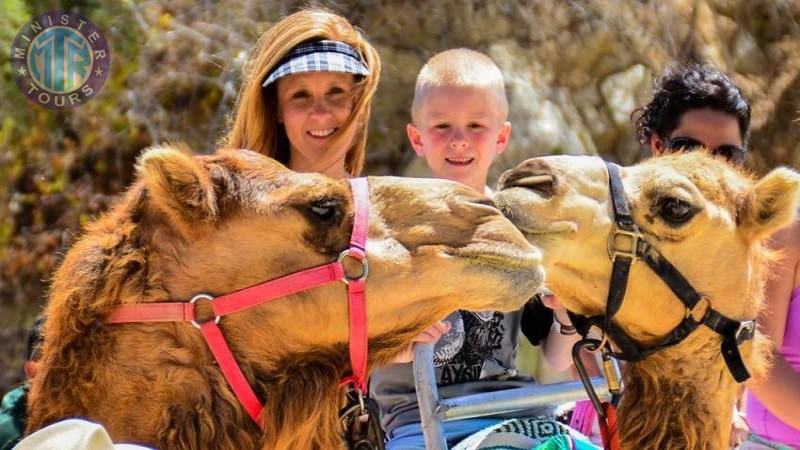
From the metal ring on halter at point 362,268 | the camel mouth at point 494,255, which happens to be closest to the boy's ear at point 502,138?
the camel mouth at point 494,255

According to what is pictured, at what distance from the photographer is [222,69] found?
867 centimetres

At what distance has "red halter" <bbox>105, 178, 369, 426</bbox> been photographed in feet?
8.17

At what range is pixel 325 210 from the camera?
8.72ft

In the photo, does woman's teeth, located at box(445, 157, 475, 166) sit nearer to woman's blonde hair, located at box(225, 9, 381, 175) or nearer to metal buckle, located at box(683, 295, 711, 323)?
woman's blonde hair, located at box(225, 9, 381, 175)

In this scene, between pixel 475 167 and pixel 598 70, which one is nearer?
pixel 475 167

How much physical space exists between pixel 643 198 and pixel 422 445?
1189mm

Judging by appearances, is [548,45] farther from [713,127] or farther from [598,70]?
[713,127]

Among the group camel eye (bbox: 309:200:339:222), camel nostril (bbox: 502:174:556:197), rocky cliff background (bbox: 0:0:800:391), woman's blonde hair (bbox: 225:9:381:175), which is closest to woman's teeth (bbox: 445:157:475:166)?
woman's blonde hair (bbox: 225:9:381:175)

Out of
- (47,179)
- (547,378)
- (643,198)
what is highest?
(47,179)

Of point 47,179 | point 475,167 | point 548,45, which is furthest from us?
point 548,45

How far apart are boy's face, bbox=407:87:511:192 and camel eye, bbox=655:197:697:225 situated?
813 millimetres

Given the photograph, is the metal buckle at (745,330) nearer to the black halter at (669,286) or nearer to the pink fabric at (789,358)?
the black halter at (669,286)

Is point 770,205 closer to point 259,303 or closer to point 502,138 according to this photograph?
point 502,138

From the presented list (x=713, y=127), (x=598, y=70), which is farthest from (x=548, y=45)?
(x=713, y=127)
